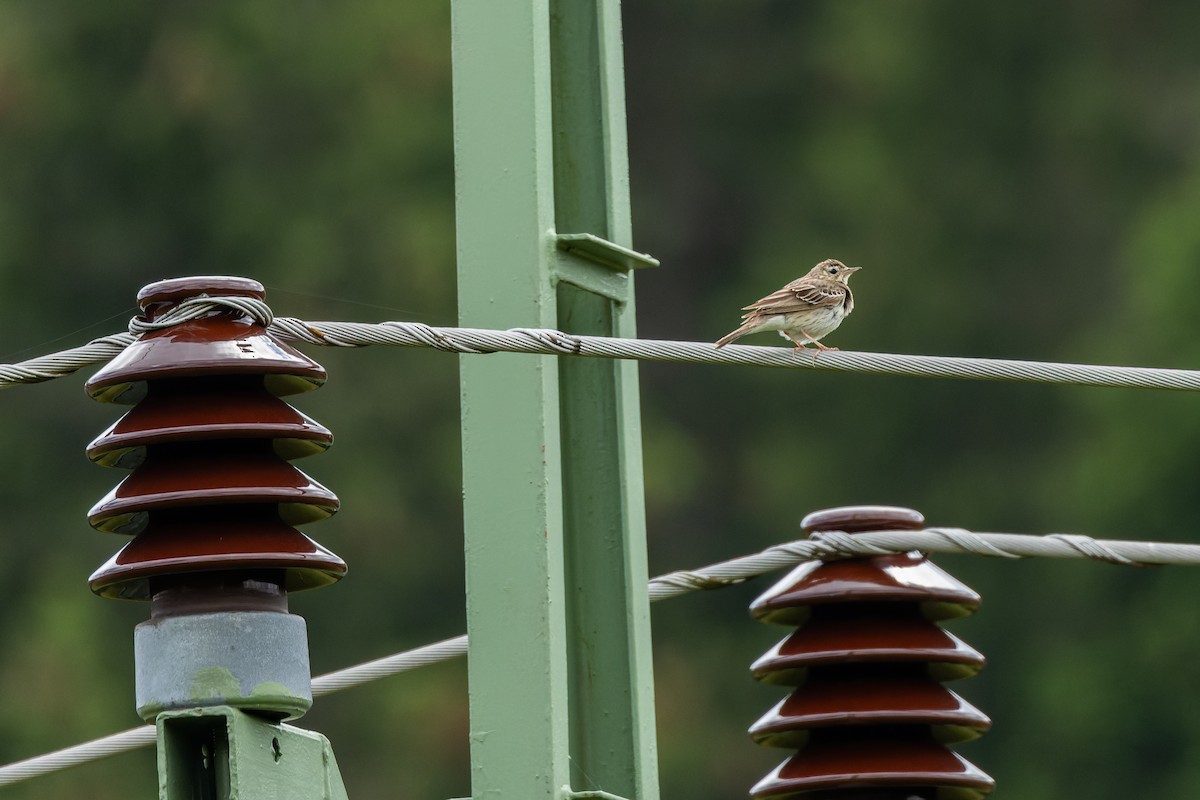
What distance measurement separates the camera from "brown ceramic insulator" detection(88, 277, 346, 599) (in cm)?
508

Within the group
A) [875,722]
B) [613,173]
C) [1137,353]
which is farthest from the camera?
[1137,353]

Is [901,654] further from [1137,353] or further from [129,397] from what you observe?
[1137,353]

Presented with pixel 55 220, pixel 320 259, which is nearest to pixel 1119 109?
pixel 320 259

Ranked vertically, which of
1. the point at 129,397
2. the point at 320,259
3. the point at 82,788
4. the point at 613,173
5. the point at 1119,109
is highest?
the point at 1119,109

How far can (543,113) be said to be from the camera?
260 inches

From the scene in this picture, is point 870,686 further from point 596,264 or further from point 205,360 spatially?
point 205,360

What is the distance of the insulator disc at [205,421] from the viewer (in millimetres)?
5121

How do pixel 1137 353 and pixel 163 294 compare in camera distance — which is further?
pixel 1137 353

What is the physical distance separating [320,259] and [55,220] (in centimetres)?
309

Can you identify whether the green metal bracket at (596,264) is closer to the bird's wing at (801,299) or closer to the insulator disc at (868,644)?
the insulator disc at (868,644)

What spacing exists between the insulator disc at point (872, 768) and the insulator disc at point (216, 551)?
174 centimetres

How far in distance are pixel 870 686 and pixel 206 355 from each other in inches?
83.3

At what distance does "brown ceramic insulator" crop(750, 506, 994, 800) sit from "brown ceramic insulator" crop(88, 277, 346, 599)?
1734 mm

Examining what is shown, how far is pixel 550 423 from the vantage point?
21.3 feet
